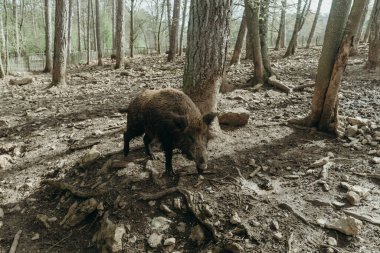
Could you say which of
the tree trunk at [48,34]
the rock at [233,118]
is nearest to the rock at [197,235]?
the rock at [233,118]

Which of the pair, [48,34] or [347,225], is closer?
[347,225]

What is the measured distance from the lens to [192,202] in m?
3.41

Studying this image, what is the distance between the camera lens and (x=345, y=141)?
4.78m

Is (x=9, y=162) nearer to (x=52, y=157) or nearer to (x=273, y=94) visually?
(x=52, y=157)

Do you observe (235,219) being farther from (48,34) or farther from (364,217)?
(48,34)

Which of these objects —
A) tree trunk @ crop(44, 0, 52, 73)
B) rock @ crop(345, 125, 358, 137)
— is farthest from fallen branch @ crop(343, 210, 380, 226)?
tree trunk @ crop(44, 0, 52, 73)

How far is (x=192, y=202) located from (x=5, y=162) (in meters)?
3.42

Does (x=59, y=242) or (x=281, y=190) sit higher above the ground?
(x=281, y=190)

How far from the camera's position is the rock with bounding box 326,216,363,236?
2.90m

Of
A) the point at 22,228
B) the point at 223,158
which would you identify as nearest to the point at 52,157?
the point at 22,228

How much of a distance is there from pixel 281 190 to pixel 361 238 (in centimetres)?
99

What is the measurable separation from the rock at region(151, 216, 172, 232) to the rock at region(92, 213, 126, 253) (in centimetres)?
33

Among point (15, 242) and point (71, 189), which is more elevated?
point (71, 189)

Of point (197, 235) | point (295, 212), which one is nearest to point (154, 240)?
point (197, 235)
